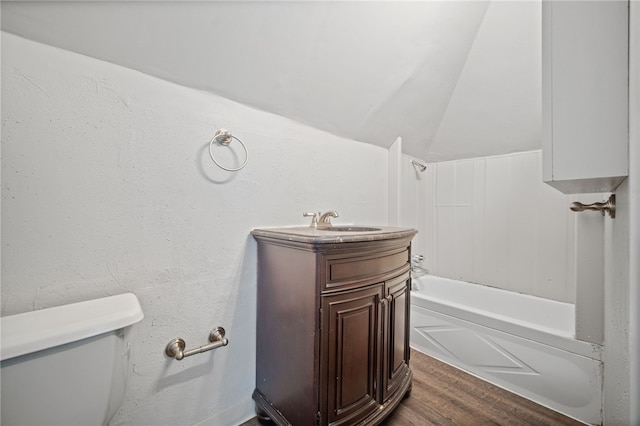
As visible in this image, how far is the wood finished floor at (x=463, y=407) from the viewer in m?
1.35

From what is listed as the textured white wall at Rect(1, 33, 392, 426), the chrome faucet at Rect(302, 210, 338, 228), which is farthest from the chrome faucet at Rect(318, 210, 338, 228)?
the textured white wall at Rect(1, 33, 392, 426)

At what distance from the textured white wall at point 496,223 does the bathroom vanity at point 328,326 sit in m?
1.56

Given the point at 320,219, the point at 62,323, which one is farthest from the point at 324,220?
the point at 62,323

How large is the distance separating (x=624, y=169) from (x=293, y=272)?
1.21m

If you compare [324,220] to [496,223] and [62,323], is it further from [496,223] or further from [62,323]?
[496,223]

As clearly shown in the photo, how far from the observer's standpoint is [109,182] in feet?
3.26

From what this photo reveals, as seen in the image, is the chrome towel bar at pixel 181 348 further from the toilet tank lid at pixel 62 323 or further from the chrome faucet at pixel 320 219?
the chrome faucet at pixel 320 219

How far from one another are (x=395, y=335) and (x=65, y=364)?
4.24ft

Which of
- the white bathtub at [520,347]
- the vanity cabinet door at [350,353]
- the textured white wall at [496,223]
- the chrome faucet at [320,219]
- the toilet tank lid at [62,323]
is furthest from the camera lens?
the textured white wall at [496,223]

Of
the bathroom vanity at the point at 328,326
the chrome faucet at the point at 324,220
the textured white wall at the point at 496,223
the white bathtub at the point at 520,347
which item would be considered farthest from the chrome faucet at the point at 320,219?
the textured white wall at the point at 496,223

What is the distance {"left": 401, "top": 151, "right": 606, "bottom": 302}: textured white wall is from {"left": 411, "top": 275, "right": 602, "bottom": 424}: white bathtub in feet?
0.60

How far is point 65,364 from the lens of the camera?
2.39 feet

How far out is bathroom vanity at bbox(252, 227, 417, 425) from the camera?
1043 mm

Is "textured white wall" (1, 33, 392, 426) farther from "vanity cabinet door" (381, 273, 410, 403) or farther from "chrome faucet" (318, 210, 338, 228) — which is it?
"vanity cabinet door" (381, 273, 410, 403)
